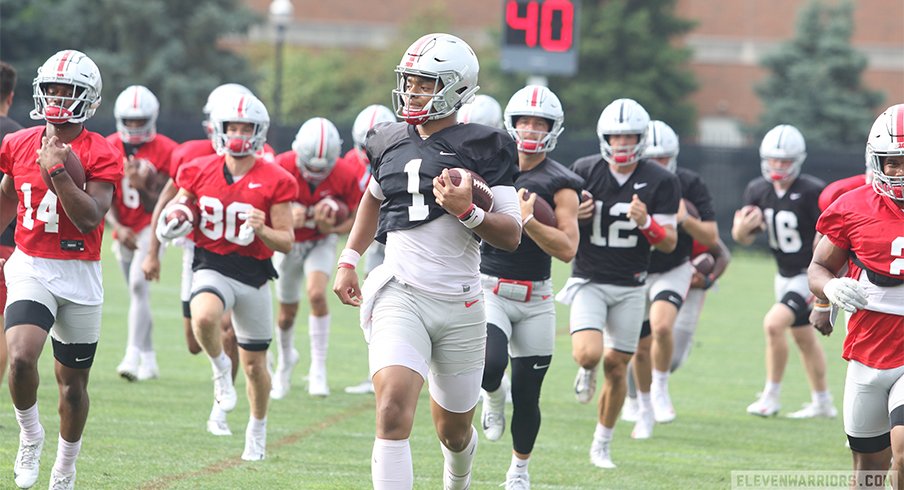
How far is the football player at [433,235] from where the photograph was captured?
527 cm

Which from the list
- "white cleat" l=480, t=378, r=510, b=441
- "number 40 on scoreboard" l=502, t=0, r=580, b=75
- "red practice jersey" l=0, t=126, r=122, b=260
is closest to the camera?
"red practice jersey" l=0, t=126, r=122, b=260

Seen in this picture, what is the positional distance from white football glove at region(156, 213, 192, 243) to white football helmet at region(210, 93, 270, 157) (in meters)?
0.53

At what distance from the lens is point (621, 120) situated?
796cm

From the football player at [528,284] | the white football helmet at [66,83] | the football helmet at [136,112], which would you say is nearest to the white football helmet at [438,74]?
the football player at [528,284]

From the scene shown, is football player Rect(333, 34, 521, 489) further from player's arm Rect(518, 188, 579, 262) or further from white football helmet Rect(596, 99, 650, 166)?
white football helmet Rect(596, 99, 650, 166)

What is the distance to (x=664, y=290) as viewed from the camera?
914cm

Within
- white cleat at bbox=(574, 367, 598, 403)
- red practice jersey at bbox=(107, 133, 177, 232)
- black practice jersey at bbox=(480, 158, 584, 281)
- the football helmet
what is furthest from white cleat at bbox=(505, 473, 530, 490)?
the football helmet

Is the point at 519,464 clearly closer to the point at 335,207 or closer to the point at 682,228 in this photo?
the point at 682,228

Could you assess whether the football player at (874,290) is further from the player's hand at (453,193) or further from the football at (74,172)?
the football at (74,172)

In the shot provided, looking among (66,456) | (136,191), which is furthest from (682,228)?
(66,456)

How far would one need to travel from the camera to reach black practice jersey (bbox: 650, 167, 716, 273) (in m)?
9.21

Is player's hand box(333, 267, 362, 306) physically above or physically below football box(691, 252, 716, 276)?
above

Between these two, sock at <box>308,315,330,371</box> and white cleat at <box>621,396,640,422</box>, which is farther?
sock at <box>308,315,330,371</box>

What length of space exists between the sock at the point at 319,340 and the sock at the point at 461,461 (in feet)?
13.6
